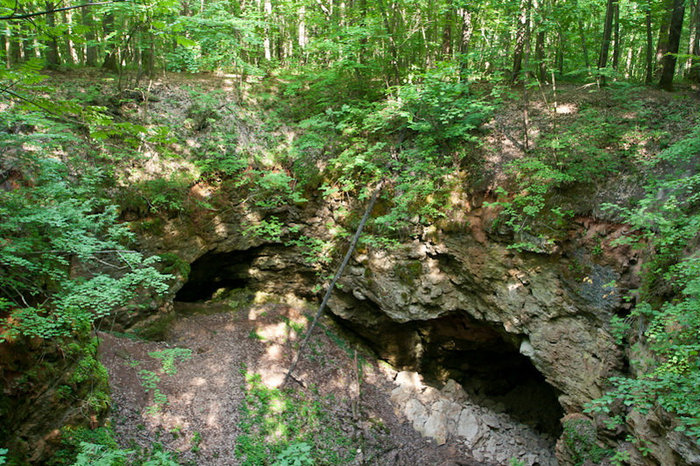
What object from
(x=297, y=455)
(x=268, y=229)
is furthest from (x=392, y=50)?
(x=297, y=455)

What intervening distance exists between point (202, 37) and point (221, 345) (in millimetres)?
8667

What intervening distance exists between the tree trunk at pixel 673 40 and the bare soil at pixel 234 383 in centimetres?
1067

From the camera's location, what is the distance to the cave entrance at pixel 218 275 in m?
10.4

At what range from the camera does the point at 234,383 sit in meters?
7.62

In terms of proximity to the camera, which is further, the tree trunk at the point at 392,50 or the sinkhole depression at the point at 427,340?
the tree trunk at the point at 392,50

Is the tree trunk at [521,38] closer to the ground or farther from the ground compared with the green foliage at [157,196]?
farther from the ground

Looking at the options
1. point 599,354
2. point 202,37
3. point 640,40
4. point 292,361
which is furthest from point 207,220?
point 640,40

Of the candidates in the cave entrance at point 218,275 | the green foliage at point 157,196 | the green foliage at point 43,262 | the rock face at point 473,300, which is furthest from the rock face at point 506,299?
the green foliage at point 43,262

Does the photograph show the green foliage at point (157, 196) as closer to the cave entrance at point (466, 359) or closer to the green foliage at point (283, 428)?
the green foliage at point (283, 428)

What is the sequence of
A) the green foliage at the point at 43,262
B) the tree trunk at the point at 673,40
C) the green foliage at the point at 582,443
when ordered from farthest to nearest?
the tree trunk at the point at 673,40, the green foliage at the point at 582,443, the green foliage at the point at 43,262

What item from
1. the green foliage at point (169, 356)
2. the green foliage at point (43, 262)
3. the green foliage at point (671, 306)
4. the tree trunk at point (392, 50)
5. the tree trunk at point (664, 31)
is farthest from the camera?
the tree trunk at point (392, 50)

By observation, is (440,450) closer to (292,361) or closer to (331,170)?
(292,361)

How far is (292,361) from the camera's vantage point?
889 cm

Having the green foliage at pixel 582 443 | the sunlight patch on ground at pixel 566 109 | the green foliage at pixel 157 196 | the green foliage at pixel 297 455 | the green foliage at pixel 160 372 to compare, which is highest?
the sunlight patch on ground at pixel 566 109
